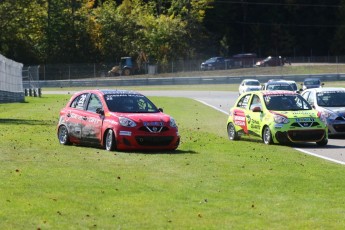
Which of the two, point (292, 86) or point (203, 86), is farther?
point (203, 86)

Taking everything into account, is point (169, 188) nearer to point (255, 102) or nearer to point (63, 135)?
point (63, 135)

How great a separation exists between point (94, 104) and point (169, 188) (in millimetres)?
8317

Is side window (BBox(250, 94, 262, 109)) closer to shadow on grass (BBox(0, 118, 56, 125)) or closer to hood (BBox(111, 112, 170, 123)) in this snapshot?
hood (BBox(111, 112, 170, 123))

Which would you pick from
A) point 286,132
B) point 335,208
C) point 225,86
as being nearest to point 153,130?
point 286,132

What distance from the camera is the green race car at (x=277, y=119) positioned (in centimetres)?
2316

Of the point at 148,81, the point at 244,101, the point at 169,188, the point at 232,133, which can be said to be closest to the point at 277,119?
the point at 232,133

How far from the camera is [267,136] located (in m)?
23.7

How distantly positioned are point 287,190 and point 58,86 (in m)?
72.8

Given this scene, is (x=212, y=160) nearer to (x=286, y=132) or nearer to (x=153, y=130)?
(x=153, y=130)

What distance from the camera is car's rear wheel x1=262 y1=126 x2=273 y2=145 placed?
23484 mm

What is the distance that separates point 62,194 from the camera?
13.3m

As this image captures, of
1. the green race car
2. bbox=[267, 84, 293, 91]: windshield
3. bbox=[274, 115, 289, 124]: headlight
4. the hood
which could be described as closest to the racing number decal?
the green race car

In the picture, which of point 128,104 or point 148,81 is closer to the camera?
point 128,104

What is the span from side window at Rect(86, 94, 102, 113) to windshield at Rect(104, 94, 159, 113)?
0.21m
